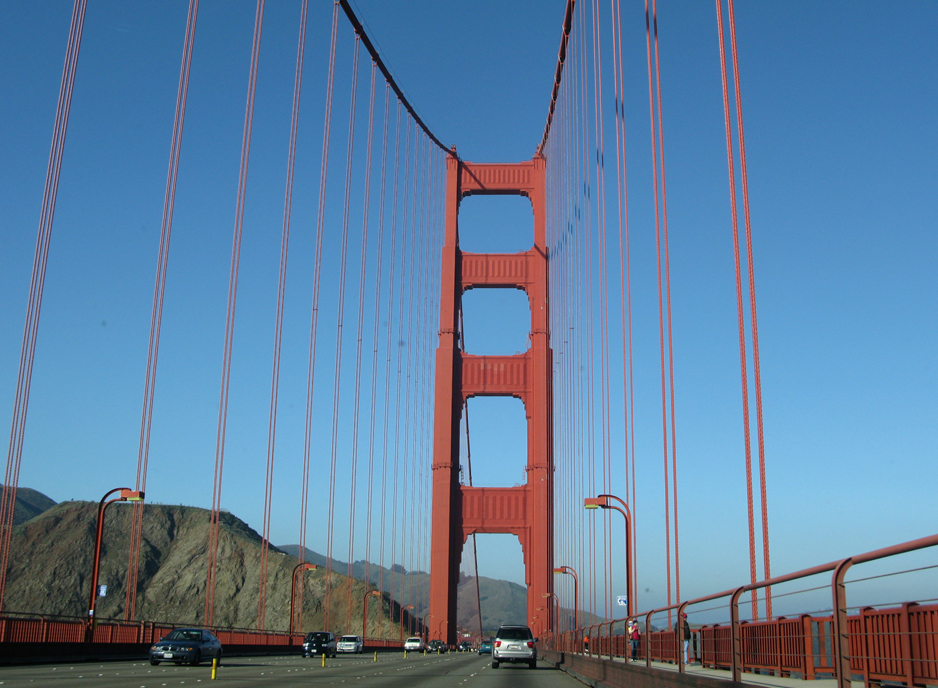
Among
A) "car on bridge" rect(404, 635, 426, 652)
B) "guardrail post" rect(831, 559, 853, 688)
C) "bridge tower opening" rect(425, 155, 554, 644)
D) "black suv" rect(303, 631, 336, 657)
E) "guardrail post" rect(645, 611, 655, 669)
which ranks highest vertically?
"bridge tower opening" rect(425, 155, 554, 644)

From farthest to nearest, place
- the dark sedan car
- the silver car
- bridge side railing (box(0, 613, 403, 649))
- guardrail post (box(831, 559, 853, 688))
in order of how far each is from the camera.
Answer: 1. the silver car
2. the dark sedan car
3. bridge side railing (box(0, 613, 403, 649))
4. guardrail post (box(831, 559, 853, 688))

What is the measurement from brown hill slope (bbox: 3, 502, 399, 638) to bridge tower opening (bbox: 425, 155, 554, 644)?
77.5m

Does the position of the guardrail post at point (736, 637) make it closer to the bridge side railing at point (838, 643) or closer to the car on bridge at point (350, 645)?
the bridge side railing at point (838, 643)

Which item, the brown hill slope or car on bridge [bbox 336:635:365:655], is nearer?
car on bridge [bbox 336:635:365:655]

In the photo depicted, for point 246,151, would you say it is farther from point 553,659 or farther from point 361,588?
point 361,588

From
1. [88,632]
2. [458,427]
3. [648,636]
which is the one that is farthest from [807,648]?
[458,427]

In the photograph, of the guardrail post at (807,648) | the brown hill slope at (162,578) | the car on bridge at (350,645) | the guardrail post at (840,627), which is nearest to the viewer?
the guardrail post at (840,627)

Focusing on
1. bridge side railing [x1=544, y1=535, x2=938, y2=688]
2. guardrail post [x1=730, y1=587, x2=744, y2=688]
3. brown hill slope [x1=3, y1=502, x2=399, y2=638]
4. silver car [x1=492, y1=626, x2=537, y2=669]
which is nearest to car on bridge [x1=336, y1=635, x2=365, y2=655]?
silver car [x1=492, y1=626, x2=537, y2=669]

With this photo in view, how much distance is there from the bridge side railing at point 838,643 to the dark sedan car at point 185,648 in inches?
591

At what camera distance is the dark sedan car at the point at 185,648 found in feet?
80.1

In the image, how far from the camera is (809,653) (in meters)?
7.29

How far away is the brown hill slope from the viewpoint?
13100 centimetres

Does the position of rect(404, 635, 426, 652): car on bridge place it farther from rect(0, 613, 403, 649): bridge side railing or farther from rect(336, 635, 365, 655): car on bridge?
rect(0, 613, 403, 649): bridge side railing

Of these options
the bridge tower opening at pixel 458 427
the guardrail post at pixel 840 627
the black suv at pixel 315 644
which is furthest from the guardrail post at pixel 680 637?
the bridge tower opening at pixel 458 427
